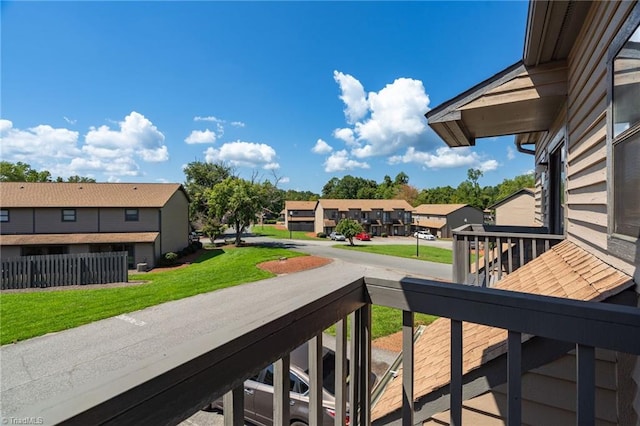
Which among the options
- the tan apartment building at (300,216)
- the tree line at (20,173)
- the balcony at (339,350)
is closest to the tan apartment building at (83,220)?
the balcony at (339,350)

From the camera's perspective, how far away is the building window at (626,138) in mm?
1712

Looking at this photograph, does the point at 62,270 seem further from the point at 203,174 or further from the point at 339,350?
the point at 203,174

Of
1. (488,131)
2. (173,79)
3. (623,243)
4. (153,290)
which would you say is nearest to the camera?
(623,243)

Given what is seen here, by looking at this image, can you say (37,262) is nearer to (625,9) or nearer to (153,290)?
(153,290)

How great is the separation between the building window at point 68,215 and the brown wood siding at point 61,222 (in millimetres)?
179

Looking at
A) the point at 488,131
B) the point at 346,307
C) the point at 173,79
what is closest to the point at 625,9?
the point at 346,307

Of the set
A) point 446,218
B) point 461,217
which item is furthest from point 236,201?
point 461,217

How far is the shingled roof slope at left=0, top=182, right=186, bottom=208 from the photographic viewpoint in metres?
19.5

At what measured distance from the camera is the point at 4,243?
17422mm

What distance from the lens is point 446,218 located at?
40125mm

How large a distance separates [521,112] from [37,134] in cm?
3720

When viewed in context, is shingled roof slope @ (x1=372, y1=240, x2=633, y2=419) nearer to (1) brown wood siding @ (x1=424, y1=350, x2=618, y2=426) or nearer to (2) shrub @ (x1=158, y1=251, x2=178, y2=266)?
(1) brown wood siding @ (x1=424, y1=350, x2=618, y2=426)

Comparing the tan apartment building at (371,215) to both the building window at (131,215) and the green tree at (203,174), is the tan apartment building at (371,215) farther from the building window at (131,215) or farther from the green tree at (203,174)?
the building window at (131,215)

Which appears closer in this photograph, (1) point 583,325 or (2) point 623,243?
(1) point 583,325
